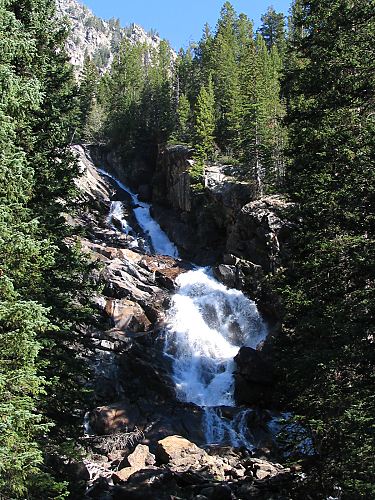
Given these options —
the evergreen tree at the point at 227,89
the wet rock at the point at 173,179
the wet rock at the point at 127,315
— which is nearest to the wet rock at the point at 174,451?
the wet rock at the point at 127,315

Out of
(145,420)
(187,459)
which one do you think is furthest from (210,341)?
(187,459)

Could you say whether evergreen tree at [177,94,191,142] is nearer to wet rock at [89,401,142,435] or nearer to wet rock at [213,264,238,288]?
wet rock at [213,264,238,288]

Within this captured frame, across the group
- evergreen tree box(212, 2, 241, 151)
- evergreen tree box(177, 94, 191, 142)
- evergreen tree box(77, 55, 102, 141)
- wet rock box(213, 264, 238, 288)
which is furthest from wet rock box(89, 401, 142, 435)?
evergreen tree box(77, 55, 102, 141)

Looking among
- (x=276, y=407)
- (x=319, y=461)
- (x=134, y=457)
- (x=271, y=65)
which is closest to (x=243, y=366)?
(x=276, y=407)

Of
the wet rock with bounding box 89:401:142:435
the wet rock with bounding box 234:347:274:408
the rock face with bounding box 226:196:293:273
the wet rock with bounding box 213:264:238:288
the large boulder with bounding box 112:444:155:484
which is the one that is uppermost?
the rock face with bounding box 226:196:293:273

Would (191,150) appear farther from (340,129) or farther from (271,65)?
(340,129)

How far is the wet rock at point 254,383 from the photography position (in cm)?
2633

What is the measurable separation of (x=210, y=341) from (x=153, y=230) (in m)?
21.0

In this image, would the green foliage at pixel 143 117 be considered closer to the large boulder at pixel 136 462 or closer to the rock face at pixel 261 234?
the rock face at pixel 261 234

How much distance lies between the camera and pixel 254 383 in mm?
26453

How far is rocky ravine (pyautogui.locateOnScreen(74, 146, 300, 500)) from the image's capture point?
15.6m

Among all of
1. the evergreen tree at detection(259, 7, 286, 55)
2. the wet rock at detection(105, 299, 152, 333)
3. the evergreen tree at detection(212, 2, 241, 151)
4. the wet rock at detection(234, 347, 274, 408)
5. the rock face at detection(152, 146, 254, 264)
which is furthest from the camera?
the evergreen tree at detection(259, 7, 286, 55)

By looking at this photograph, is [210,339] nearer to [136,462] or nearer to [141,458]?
A: [141,458]

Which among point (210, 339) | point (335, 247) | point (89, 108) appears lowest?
point (210, 339)
